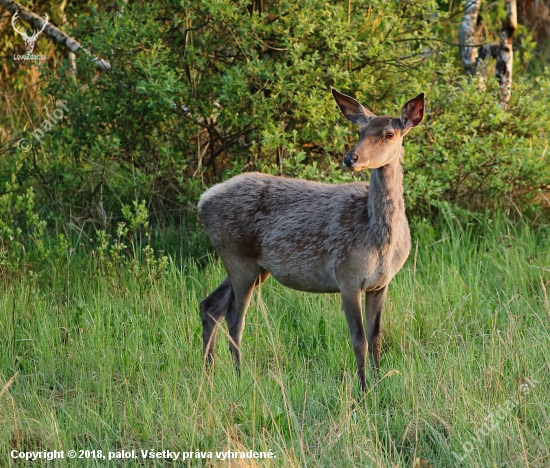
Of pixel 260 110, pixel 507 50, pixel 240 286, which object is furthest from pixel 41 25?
pixel 507 50

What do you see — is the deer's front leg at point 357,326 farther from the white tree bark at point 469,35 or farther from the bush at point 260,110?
the white tree bark at point 469,35

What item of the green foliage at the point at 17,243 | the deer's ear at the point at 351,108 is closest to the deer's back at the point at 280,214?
the deer's ear at the point at 351,108

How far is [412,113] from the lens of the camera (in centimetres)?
Result: 546

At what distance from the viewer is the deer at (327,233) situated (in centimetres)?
538

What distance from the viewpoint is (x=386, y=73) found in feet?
26.7

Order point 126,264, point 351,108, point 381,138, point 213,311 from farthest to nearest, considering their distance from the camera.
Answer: point 126,264 → point 213,311 → point 351,108 → point 381,138

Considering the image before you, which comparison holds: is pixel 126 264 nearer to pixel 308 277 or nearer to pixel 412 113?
pixel 308 277

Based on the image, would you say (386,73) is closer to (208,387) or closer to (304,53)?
(304,53)

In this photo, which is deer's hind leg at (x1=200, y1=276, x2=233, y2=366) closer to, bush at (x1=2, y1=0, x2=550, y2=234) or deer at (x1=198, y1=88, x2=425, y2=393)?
deer at (x1=198, y1=88, x2=425, y2=393)

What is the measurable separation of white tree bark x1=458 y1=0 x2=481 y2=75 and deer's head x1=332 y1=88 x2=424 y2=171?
3.70 m

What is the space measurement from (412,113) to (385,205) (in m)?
0.64

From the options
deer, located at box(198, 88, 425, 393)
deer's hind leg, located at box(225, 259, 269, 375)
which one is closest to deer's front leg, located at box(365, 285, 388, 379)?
deer, located at box(198, 88, 425, 393)

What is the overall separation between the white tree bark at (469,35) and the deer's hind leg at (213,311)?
4.31 meters

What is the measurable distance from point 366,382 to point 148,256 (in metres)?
2.27
